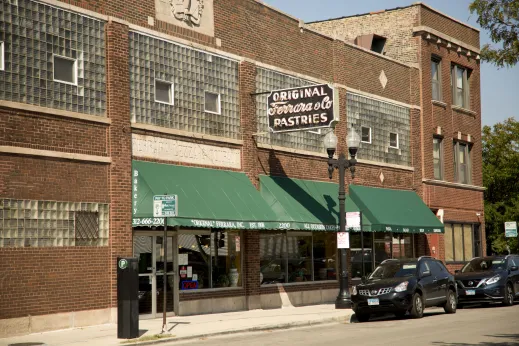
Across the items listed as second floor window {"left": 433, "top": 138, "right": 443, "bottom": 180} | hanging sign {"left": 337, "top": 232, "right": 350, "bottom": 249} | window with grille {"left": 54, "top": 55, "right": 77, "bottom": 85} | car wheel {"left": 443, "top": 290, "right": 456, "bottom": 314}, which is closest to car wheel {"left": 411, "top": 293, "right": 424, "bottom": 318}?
car wheel {"left": 443, "top": 290, "right": 456, "bottom": 314}

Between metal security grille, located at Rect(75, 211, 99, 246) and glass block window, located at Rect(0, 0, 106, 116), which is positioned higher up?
glass block window, located at Rect(0, 0, 106, 116)

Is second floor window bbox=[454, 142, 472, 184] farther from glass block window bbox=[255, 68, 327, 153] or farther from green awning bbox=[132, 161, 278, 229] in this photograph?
green awning bbox=[132, 161, 278, 229]

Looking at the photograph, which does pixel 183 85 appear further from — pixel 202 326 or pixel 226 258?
pixel 202 326

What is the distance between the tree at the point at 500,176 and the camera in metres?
56.8

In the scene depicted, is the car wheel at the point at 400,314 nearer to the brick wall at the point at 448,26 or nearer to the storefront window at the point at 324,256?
the storefront window at the point at 324,256

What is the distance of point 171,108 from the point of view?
23.7 meters

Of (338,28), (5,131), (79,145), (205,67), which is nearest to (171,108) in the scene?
(205,67)

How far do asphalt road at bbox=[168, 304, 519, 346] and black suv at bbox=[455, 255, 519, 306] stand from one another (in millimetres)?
3338

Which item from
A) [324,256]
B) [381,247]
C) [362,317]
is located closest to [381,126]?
[381,247]

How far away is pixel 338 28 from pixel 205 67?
15371 millimetres

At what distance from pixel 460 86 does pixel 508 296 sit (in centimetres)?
1539

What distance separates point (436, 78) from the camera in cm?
3803

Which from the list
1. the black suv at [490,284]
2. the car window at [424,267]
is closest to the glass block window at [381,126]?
the black suv at [490,284]

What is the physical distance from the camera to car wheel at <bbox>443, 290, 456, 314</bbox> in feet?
79.9
